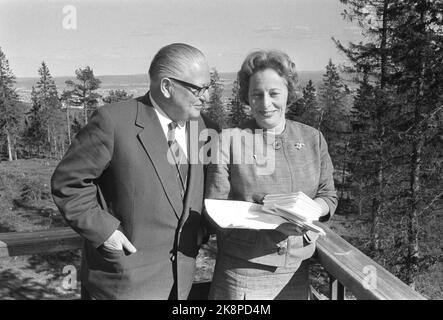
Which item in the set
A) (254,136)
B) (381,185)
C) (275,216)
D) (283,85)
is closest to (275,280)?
(275,216)

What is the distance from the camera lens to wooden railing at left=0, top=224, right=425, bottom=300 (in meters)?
1.74

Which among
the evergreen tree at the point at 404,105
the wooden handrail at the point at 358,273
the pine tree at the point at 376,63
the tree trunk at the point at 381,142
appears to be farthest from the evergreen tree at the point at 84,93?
the wooden handrail at the point at 358,273

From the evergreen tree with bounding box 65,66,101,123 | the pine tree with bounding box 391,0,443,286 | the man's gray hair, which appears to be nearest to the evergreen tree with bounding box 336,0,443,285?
the pine tree with bounding box 391,0,443,286

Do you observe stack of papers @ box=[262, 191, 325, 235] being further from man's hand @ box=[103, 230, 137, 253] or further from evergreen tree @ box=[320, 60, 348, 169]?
evergreen tree @ box=[320, 60, 348, 169]

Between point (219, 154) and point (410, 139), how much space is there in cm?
1294

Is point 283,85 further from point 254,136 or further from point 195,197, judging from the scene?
point 195,197

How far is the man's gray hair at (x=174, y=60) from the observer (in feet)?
6.59

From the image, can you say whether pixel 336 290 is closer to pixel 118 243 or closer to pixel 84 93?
pixel 118 243

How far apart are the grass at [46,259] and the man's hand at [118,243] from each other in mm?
657

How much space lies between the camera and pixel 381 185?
16.7 meters

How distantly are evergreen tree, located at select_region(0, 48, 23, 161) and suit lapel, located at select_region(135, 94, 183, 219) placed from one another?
54635mm

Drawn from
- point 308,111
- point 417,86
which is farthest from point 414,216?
point 308,111

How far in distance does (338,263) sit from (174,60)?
3.99 feet

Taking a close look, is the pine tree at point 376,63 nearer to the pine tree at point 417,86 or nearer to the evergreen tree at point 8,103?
the pine tree at point 417,86
